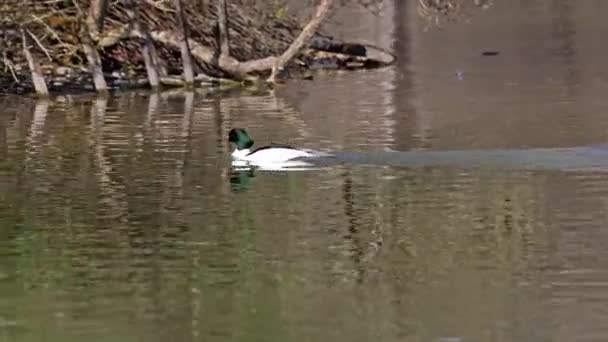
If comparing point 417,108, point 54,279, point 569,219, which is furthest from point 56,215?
point 417,108

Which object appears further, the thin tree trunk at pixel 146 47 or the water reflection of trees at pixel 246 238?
the thin tree trunk at pixel 146 47

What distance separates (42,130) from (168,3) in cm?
830

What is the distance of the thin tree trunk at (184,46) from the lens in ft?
103

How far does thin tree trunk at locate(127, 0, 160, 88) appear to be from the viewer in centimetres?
3133

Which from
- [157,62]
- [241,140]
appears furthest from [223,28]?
[241,140]

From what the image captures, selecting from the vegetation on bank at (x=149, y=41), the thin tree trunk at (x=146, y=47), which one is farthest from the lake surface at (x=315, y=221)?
the thin tree trunk at (x=146, y=47)

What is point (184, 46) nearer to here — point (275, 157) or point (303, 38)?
point (303, 38)

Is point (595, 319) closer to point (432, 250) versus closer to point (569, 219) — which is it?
point (432, 250)

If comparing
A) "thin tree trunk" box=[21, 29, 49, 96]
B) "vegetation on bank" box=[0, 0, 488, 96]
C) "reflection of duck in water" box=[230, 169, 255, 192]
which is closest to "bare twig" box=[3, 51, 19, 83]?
"vegetation on bank" box=[0, 0, 488, 96]

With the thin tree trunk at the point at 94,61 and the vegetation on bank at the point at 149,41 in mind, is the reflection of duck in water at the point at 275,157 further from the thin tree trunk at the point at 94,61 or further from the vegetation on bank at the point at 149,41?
the thin tree trunk at the point at 94,61

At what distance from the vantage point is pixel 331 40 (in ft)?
124

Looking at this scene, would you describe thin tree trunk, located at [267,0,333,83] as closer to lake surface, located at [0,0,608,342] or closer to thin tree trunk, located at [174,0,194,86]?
lake surface, located at [0,0,608,342]

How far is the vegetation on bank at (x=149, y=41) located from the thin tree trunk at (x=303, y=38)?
0.02m

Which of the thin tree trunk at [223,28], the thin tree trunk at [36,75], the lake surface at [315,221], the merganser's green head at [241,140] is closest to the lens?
the lake surface at [315,221]
